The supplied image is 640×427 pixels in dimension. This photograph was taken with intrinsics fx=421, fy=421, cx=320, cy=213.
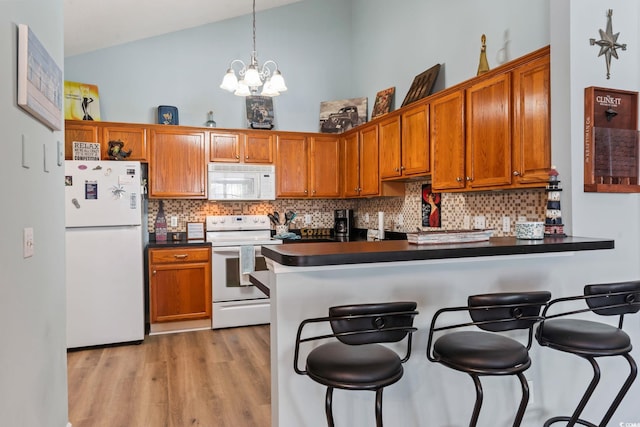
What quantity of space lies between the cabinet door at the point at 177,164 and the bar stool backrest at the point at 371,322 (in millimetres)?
3570

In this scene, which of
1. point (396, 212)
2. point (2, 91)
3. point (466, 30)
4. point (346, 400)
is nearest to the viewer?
point (2, 91)

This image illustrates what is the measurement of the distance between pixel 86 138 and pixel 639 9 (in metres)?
4.64

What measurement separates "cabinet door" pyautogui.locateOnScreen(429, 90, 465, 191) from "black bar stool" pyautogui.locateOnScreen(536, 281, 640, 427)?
1.40m

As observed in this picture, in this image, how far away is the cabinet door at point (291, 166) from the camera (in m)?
5.04

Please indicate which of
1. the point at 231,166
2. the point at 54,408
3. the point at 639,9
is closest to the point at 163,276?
the point at 231,166

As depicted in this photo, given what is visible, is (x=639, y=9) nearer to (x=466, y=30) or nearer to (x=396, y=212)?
(x=466, y=30)

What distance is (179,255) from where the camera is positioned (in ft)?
14.5

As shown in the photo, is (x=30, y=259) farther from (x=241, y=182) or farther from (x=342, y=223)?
(x=342, y=223)

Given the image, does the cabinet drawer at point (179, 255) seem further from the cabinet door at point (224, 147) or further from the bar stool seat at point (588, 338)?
the bar stool seat at point (588, 338)

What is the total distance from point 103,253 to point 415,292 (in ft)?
10.3

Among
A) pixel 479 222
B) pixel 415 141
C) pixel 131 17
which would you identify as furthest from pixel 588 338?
pixel 131 17

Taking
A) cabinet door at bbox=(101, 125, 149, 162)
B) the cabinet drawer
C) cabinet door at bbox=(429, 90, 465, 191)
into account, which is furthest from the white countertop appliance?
cabinet door at bbox=(429, 90, 465, 191)

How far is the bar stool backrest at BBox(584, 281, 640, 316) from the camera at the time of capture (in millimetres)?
1838

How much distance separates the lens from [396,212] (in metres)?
4.66
